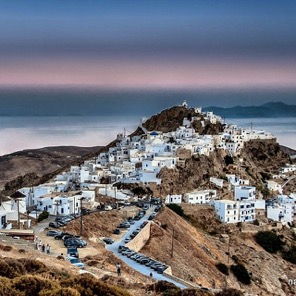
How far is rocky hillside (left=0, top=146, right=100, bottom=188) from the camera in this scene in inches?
3697

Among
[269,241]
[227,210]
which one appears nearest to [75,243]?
[227,210]

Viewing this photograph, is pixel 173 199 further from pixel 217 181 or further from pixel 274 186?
pixel 274 186

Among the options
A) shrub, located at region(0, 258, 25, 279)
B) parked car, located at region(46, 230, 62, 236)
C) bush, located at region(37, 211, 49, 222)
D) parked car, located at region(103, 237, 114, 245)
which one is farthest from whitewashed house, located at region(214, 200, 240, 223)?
shrub, located at region(0, 258, 25, 279)

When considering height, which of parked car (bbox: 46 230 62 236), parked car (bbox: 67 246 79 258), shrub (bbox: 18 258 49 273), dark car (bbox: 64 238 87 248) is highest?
shrub (bbox: 18 258 49 273)

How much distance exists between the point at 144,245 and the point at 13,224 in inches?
268

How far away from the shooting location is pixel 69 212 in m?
33.2

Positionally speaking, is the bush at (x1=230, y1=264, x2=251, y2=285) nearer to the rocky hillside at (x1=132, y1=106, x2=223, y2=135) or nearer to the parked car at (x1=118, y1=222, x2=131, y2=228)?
the parked car at (x1=118, y1=222, x2=131, y2=228)

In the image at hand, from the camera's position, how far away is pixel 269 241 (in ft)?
123

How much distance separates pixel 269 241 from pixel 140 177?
11131 millimetres

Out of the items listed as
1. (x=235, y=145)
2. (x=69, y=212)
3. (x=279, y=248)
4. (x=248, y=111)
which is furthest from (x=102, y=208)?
(x=248, y=111)

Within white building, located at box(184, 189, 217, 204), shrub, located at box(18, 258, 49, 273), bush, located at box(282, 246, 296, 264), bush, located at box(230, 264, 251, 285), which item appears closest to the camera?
shrub, located at box(18, 258, 49, 273)

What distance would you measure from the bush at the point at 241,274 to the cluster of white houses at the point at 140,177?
7923mm

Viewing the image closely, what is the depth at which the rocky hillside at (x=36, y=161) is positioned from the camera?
93900mm

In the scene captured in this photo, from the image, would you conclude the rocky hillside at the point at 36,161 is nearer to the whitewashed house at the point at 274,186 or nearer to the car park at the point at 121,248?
the whitewashed house at the point at 274,186
